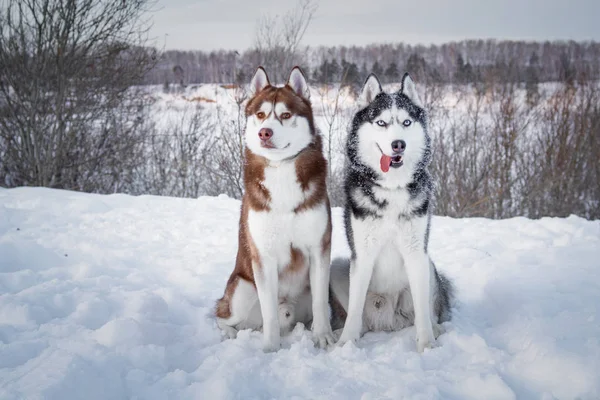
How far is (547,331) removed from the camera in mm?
2867

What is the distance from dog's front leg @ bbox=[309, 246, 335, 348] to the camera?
2.99 metres

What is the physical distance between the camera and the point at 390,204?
110 inches

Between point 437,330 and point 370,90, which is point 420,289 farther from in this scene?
point 370,90

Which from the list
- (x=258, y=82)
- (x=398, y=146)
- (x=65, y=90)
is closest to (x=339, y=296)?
(x=398, y=146)

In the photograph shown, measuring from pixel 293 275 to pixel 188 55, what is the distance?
19966 mm

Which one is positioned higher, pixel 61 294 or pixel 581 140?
pixel 581 140

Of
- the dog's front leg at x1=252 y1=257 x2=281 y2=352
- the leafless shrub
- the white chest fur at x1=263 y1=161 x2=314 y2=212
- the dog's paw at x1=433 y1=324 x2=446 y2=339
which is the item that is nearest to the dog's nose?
the white chest fur at x1=263 y1=161 x2=314 y2=212

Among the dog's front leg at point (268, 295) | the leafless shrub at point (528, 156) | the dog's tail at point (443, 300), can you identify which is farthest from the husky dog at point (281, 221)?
the leafless shrub at point (528, 156)

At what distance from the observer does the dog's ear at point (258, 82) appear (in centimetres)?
326

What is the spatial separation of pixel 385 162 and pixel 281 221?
2.77ft

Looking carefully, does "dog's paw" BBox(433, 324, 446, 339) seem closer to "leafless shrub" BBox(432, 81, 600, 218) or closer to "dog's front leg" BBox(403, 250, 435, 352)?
"dog's front leg" BBox(403, 250, 435, 352)

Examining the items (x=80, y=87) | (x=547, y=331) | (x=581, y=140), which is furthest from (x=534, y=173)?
(x=80, y=87)

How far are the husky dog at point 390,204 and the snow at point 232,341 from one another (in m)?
0.35

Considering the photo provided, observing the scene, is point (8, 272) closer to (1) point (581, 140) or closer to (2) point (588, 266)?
(2) point (588, 266)
